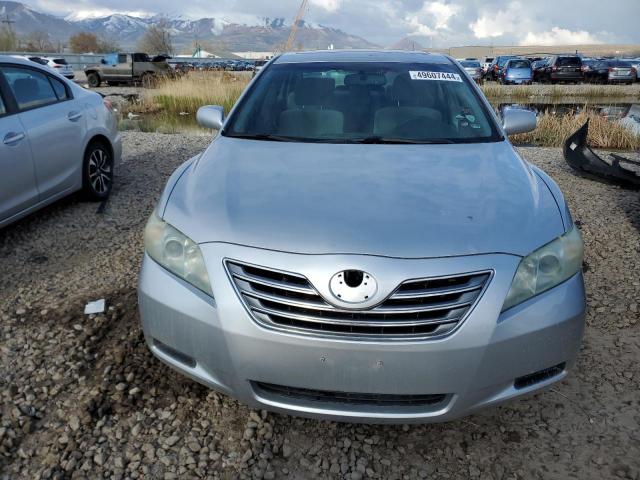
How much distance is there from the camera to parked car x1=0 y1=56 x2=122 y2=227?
4016mm

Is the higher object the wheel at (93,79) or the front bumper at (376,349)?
the front bumper at (376,349)

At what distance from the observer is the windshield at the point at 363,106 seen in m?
3.03

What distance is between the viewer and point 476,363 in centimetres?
181

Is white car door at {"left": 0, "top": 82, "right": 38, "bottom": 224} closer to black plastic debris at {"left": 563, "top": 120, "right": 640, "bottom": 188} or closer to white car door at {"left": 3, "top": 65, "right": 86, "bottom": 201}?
white car door at {"left": 3, "top": 65, "right": 86, "bottom": 201}

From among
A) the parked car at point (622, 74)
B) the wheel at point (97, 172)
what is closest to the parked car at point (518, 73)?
the parked car at point (622, 74)

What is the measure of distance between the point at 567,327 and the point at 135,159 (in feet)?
22.1

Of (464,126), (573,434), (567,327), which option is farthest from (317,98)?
(573,434)

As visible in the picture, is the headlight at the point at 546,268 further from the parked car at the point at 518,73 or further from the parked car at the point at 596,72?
the parked car at the point at 596,72

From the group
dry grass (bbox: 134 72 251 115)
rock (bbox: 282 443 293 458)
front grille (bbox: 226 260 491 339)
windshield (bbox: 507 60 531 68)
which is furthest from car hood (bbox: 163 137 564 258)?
windshield (bbox: 507 60 531 68)

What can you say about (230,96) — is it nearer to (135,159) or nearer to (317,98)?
(135,159)

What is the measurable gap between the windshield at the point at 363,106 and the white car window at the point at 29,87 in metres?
Answer: 2.19

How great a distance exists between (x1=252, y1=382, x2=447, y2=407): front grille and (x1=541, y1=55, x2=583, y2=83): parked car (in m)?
31.0

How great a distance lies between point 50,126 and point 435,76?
327 cm

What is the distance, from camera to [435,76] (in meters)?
3.44
